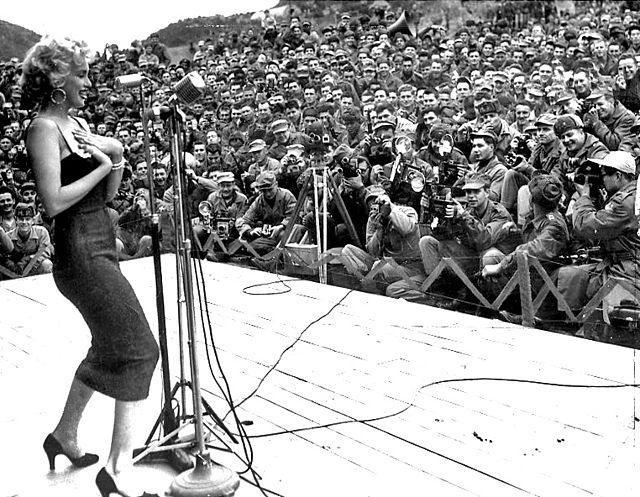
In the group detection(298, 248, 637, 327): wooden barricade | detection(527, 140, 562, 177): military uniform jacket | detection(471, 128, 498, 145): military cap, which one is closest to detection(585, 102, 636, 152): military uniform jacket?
detection(527, 140, 562, 177): military uniform jacket

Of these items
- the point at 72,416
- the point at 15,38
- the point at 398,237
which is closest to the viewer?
the point at 72,416

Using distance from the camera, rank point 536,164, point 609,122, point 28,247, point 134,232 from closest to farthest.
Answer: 1. point 536,164
2. point 609,122
3. point 134,232
4. point 28,247

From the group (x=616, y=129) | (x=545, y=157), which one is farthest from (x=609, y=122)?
(x=545, y=157)

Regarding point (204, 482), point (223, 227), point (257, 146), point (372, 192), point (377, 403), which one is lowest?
point (377, 403)

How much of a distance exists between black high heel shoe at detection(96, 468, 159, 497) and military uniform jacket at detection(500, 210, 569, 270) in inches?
132

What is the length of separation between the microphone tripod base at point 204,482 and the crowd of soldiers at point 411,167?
0.98m

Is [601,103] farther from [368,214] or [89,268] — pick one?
[89,268]

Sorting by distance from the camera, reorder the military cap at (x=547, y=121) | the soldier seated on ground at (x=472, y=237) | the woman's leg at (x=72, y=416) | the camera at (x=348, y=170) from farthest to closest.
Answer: the military cap at (x=547, y=121) < the camera at (x=348, y=170) < the soldier seated on ground at (x=472, y=237) < the woman's leg at (x=72, y=416)

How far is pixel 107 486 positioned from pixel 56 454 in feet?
1.37

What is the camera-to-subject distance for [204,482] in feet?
9.50

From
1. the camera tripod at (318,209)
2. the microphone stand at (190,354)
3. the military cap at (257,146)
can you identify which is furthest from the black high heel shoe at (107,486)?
the military cap at (257,146)

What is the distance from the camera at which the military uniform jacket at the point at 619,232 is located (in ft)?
16.4

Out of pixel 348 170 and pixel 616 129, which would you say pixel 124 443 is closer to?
pixel 348 170

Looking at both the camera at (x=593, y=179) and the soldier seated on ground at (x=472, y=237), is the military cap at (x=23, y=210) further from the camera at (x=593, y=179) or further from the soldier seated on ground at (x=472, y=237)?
the camera at (x=593, y=179)
